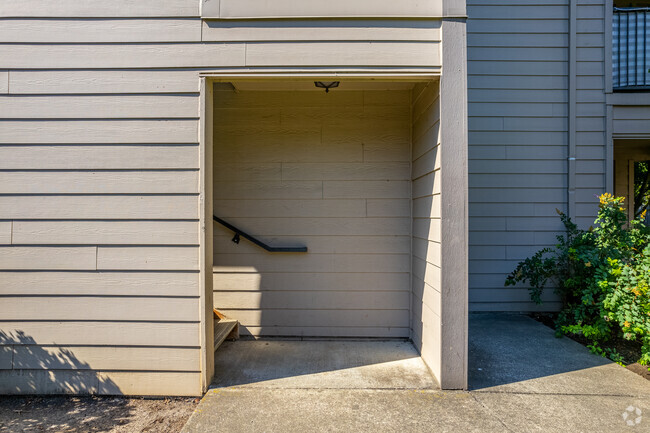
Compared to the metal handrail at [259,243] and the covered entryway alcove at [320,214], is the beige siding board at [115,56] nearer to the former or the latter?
the covered entryway alcove at [320,214]

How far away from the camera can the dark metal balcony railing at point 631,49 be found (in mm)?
3746

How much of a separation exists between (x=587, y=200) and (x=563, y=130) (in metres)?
0.78

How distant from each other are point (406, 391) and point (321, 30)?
2339mm

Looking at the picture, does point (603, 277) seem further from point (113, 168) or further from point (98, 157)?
A: point (98, 157)

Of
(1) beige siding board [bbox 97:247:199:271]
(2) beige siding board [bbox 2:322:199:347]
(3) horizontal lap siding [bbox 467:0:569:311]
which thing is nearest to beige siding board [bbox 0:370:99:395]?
(2) beige siding board [bbox 2:322:199:347]

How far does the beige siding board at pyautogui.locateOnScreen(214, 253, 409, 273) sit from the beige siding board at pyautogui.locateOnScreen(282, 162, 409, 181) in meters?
0.69

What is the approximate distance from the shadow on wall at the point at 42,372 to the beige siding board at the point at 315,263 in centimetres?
118

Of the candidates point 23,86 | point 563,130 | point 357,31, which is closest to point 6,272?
point 23,86

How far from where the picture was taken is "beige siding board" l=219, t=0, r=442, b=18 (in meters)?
2.27

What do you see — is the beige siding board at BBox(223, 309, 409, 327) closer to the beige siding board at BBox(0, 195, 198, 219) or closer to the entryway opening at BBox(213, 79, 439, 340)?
the entryway opening at BBox(213, 79, 439, 340)

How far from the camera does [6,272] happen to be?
2.27 metres

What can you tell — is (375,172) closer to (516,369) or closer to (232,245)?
(232,245)

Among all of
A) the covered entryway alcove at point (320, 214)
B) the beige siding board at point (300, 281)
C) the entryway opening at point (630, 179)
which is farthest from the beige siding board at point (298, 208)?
the entryway opening at point (630, 179)

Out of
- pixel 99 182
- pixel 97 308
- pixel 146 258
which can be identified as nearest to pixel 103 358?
pixel 97 308
